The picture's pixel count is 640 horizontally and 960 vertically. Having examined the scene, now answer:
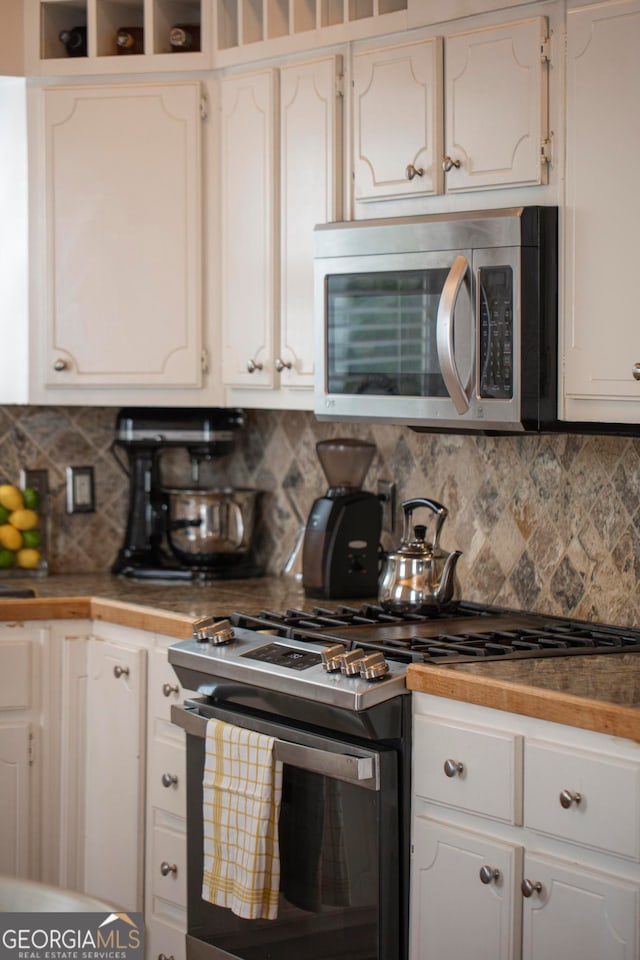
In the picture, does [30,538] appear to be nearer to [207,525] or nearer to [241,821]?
[207,525]

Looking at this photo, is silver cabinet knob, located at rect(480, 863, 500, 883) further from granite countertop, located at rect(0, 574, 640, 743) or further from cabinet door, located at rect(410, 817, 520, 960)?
granite countertop, located at rect(0, 574, 640, 743)

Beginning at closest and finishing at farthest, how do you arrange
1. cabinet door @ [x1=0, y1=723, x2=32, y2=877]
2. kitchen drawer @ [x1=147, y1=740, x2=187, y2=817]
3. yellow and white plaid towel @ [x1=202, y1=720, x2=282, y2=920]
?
yellow and white plaid towel @ [x1=202, y1=720, x2=282, y2=920] < kitchen drawer @ [x1=147, y1=740, x2=187, y2=817] < cabinet door @ [x1=0, y1=723, x2=32, y2=877]

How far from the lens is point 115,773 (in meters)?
3.30

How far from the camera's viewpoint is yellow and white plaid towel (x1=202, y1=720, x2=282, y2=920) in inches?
105

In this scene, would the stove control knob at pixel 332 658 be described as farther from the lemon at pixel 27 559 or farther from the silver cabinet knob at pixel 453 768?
the lemon at pixel 27 559

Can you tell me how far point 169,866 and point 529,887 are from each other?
1.12 m

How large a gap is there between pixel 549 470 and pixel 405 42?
993 mm

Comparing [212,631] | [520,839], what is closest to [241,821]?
[212,631]

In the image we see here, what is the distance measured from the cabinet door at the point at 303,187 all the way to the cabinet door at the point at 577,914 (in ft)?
4.58

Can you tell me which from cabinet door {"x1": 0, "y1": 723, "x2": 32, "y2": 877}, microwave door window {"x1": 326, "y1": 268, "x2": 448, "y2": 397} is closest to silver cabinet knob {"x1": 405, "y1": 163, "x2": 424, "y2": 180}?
microwave door window {"x1": 326, "y1": 268, "x2": 448, "y2": 397}

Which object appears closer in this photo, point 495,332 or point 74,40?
point 495,332

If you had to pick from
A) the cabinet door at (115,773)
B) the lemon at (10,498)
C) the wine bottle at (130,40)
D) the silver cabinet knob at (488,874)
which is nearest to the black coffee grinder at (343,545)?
the cabinet door at (115,773)

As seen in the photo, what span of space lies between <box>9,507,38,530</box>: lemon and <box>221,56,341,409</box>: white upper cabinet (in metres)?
0.71

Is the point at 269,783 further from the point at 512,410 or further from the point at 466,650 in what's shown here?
the point at 512,410
